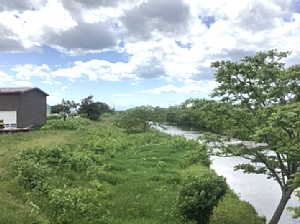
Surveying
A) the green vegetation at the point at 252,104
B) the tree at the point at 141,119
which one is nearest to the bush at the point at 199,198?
the green vegetation at the point at 252,104

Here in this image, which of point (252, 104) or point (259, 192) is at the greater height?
point (252, 104)

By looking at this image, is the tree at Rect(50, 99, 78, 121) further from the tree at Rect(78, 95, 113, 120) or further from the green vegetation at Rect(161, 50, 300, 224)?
the green vegetation at Rect(161, 50, 300, 224)

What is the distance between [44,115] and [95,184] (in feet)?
90.8

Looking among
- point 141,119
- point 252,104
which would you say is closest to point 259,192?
point 252,104

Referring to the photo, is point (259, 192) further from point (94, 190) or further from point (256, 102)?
point (94, 190)

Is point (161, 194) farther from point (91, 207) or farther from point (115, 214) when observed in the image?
point (91, 207)

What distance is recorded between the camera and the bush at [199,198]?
8625 mm

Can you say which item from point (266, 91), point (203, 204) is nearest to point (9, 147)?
point (203, 204)

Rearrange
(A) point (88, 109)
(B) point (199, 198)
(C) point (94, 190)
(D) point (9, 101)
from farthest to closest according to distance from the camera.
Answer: (A) point (88, 109)
(D) point (9, 101)
(C) point (94, 190)
(B) point (199, 198)

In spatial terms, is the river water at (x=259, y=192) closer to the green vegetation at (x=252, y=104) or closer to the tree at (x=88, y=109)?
the green vegetation at (x=252, y=104)

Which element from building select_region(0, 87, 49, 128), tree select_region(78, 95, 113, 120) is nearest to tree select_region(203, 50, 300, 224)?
building select_region(0, 87, 49, 128)

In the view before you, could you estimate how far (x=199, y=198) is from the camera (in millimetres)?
8586

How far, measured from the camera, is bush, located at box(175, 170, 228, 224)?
8.62 meters

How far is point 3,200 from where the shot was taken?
830 centimetres
